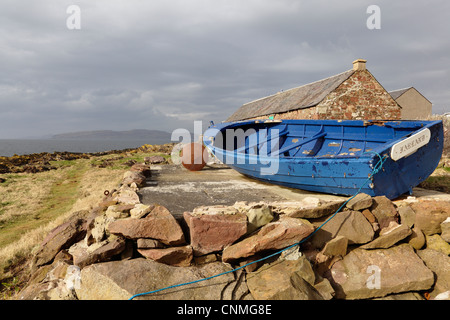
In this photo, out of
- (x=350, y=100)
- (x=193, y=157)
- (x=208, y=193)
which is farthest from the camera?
(x=350, y=100)

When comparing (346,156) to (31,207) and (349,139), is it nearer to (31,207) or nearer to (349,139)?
(349,139)

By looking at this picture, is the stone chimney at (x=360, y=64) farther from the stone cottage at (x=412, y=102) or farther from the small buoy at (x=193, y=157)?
the stone cottage at (x=412, y=102)

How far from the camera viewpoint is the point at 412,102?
42031 mm

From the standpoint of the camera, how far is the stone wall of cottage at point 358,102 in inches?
573

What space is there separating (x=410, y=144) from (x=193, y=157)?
602 cm

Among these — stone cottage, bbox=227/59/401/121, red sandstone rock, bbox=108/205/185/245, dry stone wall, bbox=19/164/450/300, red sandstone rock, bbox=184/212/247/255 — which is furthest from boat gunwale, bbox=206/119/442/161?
stone cottage, bbox=227/59/401/121

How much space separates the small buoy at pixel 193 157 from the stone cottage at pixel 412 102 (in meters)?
41.6

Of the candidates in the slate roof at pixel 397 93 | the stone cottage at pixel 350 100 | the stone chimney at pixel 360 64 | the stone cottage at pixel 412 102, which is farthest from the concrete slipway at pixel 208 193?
the stone cottage at pixel 412 102

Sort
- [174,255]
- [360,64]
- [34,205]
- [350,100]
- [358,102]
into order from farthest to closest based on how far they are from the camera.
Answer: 1. [360,64]
2. [358,102]
3. [350,100]
4. [34,205]
5. [174,255]

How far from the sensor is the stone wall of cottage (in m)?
14.5

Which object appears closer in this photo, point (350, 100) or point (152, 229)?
point (152, 229)

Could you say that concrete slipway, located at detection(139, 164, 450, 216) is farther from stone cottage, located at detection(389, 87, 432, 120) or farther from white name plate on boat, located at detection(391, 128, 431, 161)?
stone cottage, located at detection(389, 87, 432, 120)

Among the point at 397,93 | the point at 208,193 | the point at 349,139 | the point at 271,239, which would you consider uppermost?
the point at 397,93

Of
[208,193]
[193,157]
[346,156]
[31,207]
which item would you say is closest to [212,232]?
[208,193]
